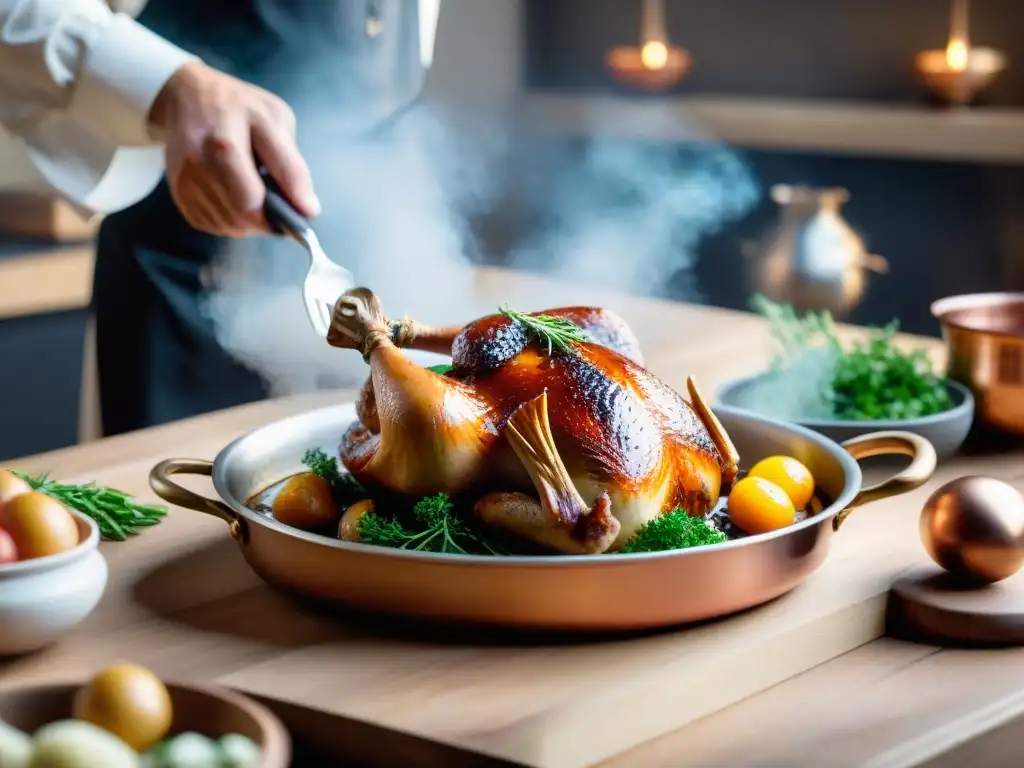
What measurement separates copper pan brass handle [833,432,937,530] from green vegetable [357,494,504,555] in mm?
283

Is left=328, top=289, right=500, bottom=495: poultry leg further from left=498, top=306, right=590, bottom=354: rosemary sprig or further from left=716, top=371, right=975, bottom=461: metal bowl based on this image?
left=716, top=371, right=975, bottom=461: metal bowl

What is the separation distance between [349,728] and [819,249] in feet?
7.08

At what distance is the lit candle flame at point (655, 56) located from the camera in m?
4.25

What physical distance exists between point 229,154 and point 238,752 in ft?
3.01

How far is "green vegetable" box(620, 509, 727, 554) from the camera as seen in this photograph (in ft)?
3.27

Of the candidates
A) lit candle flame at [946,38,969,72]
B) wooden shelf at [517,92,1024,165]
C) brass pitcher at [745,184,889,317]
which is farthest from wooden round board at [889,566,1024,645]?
lit candle flame at [946,38,969,72]

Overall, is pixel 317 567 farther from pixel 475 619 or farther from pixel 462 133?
pixel 462 133

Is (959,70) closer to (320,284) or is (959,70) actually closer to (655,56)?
(655,56)

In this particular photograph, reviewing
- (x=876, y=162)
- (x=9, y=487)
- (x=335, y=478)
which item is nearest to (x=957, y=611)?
(x=335, y=478)

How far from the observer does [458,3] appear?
4.68 m

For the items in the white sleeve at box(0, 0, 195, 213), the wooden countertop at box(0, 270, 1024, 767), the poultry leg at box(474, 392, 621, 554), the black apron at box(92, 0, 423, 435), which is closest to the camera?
the wooden countertop at box(0, 270, 1024, 767)

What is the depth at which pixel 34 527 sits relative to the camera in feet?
3.12

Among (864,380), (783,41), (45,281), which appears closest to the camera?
(864,380)

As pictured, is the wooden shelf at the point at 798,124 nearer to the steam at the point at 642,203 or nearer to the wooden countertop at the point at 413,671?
the steam at the point at 642,203
